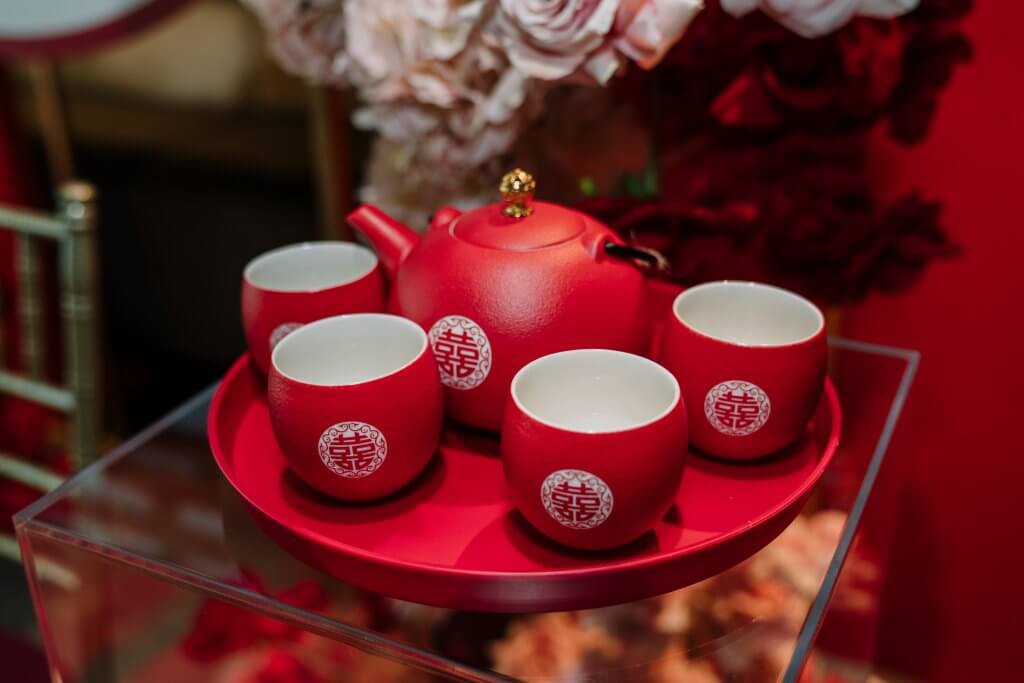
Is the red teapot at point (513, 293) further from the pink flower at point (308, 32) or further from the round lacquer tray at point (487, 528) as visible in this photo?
the pink flower at point (308, 32)

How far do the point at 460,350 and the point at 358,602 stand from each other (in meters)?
0.18

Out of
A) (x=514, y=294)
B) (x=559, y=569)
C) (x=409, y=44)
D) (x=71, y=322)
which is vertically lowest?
(x=71, y=322)

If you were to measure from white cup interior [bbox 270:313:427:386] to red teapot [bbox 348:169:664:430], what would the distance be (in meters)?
0.02

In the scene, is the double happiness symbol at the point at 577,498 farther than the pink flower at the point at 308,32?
No

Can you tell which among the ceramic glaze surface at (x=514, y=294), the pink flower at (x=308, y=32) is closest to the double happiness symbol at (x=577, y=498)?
the ceramic glaze surface at (x=514, y=294)

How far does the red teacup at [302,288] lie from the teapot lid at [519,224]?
0.09m

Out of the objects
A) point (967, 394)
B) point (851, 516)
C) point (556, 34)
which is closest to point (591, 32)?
point (556, 34)

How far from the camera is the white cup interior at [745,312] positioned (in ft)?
2.06

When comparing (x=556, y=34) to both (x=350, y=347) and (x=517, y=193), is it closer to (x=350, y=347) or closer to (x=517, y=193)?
(x=517, y=193)

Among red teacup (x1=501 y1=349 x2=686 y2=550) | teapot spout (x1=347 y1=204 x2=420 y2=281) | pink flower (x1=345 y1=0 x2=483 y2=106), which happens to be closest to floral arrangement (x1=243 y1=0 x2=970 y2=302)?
pink flower (x1=345 y1=0 x2=483 y2=106)

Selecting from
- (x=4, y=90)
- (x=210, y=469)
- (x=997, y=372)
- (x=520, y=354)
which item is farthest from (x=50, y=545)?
(x=4, y=90)

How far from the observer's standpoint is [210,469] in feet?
2.32

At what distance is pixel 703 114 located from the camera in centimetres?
82

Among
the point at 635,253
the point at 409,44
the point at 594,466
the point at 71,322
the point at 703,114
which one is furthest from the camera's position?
the point at 71,322
